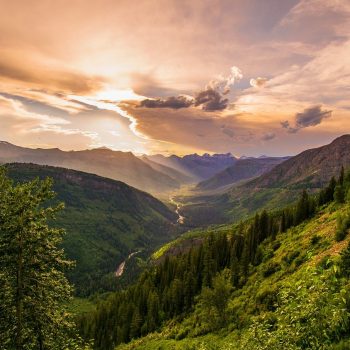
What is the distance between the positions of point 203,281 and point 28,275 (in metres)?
95.1

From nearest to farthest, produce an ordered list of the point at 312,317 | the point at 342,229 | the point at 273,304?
the point at 312,317 < the point at 273,304 < the point at 342,229

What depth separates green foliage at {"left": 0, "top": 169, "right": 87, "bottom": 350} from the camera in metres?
27.7

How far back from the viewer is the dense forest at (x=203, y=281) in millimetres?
82375

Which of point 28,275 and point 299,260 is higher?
point 28,275

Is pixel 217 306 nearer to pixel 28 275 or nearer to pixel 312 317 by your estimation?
pixel 28 275

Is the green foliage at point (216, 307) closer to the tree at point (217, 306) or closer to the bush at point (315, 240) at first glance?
the tree at point (217, 306)

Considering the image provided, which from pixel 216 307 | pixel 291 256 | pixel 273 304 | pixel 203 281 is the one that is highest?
pixel 273 304

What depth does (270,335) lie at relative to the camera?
56.6 feet

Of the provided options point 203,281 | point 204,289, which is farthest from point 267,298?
point 203,281

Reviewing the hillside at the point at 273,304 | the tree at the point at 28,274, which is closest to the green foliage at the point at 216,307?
the hillside at the point at 273,304

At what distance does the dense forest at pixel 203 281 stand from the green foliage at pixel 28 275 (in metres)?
49.1

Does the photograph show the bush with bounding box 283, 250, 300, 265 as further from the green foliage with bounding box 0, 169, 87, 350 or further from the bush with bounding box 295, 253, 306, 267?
the green foliage with bounding box 0, 169, 87, 350

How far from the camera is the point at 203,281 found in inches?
4611

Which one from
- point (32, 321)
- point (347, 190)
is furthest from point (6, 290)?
point (347, 190)
